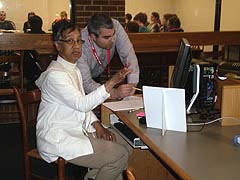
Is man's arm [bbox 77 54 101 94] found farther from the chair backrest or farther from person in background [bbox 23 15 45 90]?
person in background [bbox 23 15 45 90]

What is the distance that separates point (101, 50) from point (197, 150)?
4.83ft

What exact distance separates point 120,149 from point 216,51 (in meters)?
4.10

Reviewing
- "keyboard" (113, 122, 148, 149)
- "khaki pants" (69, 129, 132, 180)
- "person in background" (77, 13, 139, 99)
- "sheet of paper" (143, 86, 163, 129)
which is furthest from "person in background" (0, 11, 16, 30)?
"sheet of paper" (143, 86, 163, 129)

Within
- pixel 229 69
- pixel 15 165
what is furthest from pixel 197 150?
pixel 15 165

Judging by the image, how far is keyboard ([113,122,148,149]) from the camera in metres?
1.96

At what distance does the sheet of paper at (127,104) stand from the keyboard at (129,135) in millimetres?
102

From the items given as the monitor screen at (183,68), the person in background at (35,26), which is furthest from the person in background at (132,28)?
the monitor screen at (183,68)

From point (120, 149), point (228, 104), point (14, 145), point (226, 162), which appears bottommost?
point (14, 145)

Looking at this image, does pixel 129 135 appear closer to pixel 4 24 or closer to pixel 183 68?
pixel 183 68

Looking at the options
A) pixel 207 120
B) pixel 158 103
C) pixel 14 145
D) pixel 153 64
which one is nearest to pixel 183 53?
pixel 158 103

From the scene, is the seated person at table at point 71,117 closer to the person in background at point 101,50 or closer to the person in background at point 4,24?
the person in background at point 101,50

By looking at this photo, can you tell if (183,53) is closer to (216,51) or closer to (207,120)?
(207,120)

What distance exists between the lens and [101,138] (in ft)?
7.73

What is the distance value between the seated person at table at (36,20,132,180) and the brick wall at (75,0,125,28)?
227 cm
